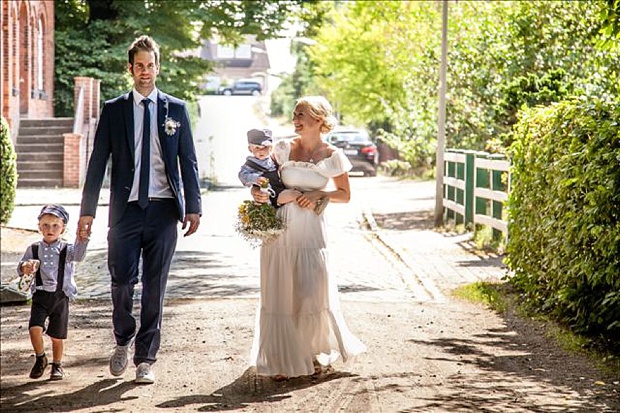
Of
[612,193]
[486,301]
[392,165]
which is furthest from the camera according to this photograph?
[392,165]

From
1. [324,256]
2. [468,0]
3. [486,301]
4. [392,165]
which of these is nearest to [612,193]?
[324,256]

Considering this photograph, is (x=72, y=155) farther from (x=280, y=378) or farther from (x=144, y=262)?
(x=144, y=262)

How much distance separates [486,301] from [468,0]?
20.9 meters

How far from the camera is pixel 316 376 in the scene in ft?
28.2

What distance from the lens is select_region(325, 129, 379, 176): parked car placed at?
151 feet

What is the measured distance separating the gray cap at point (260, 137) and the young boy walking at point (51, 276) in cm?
121

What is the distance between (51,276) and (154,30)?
111 feet

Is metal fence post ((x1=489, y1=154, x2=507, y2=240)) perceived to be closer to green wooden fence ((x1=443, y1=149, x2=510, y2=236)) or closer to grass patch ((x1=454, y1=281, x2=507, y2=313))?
green wooden fence ((x1=443, y1=149, x2=510, y2=236))

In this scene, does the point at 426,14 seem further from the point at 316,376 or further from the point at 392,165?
the point at 316,376

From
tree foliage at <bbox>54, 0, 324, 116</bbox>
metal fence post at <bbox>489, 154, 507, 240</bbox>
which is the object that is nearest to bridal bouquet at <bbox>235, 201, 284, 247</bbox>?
metal fence post at <bbox>489, 154, 507, 240</bbox>

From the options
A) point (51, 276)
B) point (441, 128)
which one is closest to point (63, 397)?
point (51, 276)

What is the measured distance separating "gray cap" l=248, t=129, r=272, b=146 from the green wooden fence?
7.47 m

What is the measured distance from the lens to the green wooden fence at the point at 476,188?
59.0ft

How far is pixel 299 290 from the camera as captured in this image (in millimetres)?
8586
